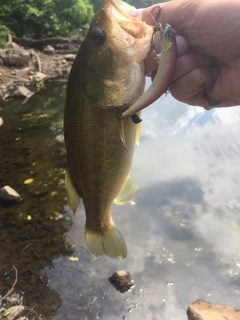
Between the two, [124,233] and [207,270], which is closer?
[207,270]

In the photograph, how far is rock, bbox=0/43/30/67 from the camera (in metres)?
18.3

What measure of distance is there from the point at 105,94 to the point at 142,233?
523cm

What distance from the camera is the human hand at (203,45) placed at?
2.43 m

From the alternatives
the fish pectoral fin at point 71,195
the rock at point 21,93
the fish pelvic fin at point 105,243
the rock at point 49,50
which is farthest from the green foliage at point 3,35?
the fish pectoral fin at point 71,195

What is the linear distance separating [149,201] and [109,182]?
18.3 ft

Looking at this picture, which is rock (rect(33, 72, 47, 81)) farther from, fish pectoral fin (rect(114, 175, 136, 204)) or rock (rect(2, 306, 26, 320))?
fish pectoral fin (rect(114, 175, 136, 204))

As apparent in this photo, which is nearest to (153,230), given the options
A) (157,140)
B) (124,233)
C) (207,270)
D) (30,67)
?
(124,233)

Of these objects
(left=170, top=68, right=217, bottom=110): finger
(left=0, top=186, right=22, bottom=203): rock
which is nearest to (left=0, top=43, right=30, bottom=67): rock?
(left=0, top=186, right=22, bottom=203): rock

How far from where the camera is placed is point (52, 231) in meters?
7.22

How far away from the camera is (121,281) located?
6066 mm

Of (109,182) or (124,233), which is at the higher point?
(109,182)

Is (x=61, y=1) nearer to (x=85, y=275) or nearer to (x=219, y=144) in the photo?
(x=219, y=144)

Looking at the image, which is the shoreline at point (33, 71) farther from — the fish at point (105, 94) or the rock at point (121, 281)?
the fish at point (105, 94)

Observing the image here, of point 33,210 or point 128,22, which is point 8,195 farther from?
point 128,22
